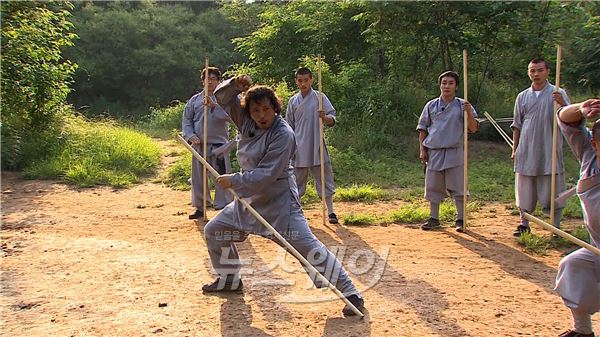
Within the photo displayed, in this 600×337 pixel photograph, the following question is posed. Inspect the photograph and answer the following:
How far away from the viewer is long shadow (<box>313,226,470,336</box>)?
375cm

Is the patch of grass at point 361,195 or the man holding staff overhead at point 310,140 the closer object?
the man holding staff overhead at point 310,140

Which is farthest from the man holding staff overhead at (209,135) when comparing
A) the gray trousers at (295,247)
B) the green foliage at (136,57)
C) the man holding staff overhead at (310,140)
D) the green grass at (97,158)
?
the green foliage at (136,57)

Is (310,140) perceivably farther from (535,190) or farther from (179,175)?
(179,175)

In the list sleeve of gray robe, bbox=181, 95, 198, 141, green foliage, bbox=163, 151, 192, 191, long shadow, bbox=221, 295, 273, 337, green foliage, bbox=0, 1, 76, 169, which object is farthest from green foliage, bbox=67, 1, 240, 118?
long shadow, bbox=221, 295, 273, 337

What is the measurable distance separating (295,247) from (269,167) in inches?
22.6

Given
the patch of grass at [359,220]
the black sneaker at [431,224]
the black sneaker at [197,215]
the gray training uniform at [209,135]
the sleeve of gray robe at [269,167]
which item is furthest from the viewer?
the black sneaker at [197,215]

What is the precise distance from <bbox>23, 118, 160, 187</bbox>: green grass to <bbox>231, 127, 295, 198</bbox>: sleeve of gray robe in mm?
5678

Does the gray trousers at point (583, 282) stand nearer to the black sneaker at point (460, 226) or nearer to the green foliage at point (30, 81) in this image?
the black sneaker at point (460, 226)

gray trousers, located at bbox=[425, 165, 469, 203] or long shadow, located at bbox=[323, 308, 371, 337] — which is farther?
gray trousers, located at bbox=[425, 165, 469, 203]

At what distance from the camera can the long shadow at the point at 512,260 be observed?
4729mm

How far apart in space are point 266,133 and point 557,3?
10288 millimetres

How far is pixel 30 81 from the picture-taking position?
992 cm

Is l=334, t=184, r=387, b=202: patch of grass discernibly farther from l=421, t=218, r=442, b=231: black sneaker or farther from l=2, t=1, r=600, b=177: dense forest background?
l=2, t=1, r=600, b=177: dense forest background

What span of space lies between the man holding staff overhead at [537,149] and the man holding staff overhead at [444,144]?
534 mm
